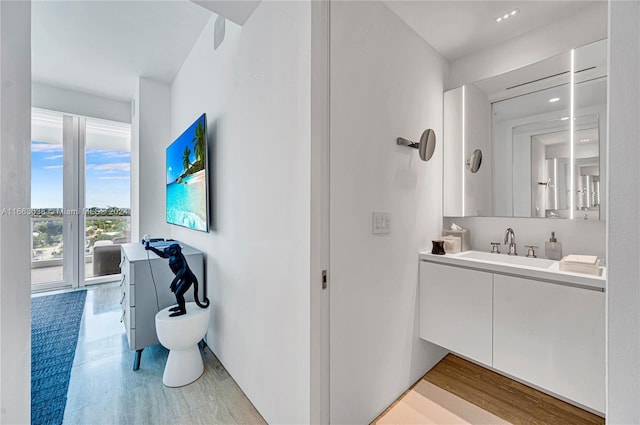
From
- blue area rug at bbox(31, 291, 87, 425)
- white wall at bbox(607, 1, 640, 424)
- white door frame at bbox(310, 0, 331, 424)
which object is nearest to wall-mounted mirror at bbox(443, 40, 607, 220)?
white door frame at bbox(310, 0, 331, 424)

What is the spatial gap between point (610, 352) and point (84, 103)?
5.32m

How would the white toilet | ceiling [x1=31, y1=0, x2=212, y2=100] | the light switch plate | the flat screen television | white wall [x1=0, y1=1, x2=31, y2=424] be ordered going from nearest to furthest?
white wall [x1=0, y1=1, x2=31, y2=424] < the light switch plate < the white toilet < the flat screen television < ceiling [x1=31, y1=0, x2=212, y2=100]

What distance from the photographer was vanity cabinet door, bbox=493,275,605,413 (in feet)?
4.10

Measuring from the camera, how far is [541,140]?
5.75ft

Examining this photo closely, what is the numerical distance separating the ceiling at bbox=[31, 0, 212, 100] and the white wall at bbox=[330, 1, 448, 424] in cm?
168

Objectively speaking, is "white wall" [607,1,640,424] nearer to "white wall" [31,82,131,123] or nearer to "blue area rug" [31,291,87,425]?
"blue area rug" [31,291,87,425]

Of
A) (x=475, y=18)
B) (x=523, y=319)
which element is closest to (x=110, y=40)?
(x=475, y=18)

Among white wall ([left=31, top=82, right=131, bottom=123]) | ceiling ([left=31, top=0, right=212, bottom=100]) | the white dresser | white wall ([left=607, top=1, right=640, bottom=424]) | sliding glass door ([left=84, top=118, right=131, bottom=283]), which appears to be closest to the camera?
white wall ([left=607, top=1, right=640, bottom=424])

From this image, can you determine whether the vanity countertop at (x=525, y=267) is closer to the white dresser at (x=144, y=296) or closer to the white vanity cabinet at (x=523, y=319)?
the white vanity cabinet at (x=523, y=319)

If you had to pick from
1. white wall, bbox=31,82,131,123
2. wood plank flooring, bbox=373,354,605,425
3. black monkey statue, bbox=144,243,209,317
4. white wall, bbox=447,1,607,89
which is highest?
white wall, bbox=31,82,131,123

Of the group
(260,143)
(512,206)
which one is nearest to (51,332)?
(260,143)

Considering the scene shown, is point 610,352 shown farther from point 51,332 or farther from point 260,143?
point 51,332

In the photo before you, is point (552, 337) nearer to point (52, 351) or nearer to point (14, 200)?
point (14, 200)

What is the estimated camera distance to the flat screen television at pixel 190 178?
6.87ft
